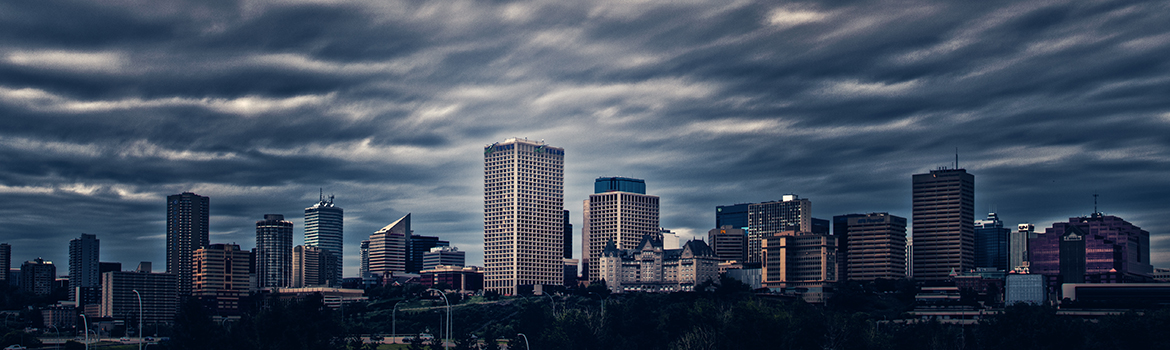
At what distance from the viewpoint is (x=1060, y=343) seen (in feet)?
633

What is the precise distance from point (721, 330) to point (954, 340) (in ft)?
135

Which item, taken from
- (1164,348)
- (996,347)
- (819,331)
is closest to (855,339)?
(819,331)

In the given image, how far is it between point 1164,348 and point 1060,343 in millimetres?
19825

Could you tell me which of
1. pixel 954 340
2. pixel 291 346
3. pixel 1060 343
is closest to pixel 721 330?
pixel 954 340

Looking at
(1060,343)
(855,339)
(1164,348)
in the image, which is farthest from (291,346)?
(1164,348)

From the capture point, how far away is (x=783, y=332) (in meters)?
188

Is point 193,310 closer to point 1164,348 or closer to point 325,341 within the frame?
point 325,341

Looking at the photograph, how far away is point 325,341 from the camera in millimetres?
188000

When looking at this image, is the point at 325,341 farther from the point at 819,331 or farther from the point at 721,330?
the point at 819,331

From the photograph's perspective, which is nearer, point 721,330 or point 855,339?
point 855,339

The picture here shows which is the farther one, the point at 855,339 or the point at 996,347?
the point at 996,347

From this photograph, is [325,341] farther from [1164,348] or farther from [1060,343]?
[1164,348]

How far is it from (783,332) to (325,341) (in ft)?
249

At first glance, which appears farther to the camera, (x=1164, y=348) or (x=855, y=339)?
(x=1164, y=348)
